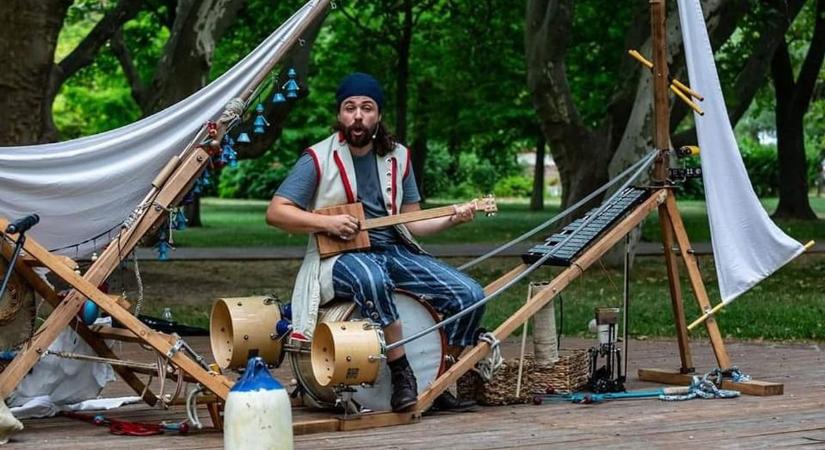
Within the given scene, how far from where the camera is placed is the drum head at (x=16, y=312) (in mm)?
6336

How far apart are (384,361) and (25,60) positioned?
5.18 m

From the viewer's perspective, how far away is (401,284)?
271 inches

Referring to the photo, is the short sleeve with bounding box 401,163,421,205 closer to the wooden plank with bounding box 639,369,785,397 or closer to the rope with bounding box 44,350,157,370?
the rope with bounding box 44,350,157,370

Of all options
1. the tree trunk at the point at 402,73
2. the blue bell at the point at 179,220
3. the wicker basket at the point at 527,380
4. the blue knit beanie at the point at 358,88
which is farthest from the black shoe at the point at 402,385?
the tree trunk at the point at 402,73

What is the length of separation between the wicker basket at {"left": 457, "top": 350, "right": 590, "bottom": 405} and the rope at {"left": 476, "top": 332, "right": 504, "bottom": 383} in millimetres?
83

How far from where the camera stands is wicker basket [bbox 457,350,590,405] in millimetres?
7137

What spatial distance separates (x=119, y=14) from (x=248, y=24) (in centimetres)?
670

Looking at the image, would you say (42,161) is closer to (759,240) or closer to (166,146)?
(166,146)

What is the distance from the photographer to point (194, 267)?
19.0 m

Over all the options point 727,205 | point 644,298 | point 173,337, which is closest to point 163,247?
point 173,337

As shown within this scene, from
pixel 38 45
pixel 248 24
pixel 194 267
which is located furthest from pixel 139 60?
pixel 38 45

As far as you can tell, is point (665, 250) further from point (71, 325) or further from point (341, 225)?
point (71, 325)

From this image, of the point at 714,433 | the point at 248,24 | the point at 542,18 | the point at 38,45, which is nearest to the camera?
the point at 714,433

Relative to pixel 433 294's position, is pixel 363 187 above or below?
above
